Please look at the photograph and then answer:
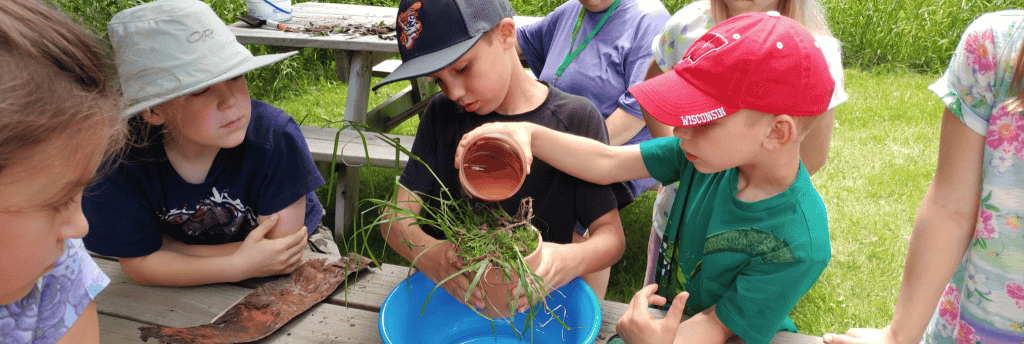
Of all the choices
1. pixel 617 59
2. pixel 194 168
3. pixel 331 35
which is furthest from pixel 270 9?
pixel 194 168

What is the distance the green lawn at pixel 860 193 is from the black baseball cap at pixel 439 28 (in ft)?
3.74

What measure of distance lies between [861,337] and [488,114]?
0.92 meters

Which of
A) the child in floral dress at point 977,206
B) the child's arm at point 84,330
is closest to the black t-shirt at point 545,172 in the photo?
the child in floral dress at point 977,206

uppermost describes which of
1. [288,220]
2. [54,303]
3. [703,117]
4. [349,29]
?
[703,117]

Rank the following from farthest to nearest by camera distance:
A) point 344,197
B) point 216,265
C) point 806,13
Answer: point 344,197 < point 806,13 < point 216,265

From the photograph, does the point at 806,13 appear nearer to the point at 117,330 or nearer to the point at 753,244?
the point at 753,244

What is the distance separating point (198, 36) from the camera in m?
1.53

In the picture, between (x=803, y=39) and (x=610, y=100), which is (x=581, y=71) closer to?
(x=610, y=100)

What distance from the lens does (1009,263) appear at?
129 cm

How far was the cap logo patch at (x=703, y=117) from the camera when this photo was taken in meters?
1.08

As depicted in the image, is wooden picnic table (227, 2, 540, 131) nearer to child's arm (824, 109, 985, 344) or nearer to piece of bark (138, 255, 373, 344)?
piece of bark (138, 255, 373, 344)

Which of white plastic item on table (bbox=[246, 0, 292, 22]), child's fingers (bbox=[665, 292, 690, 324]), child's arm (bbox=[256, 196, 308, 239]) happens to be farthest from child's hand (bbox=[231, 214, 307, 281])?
white plastic item on table (bbox=[246, 0, 292, 22])

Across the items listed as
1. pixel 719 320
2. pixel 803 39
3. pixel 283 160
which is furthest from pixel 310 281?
pixel 803 39

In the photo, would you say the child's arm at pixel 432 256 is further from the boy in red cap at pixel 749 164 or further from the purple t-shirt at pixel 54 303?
the purple t-shirt at pixel 54 303
